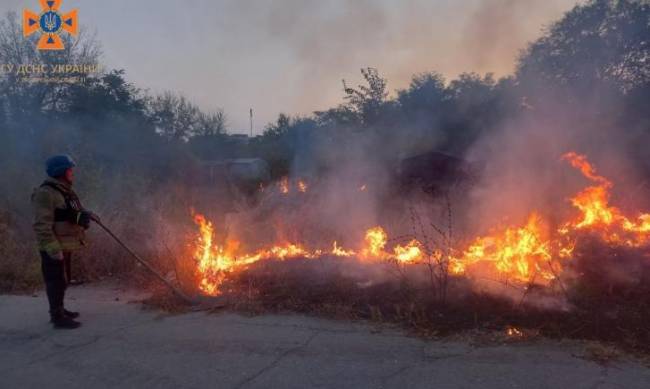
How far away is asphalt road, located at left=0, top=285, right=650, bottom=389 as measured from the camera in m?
3.55

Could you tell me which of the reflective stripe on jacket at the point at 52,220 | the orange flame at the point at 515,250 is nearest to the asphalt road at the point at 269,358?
the reflective stripe on jacket at the point at 52,220

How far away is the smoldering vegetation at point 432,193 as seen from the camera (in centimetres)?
486

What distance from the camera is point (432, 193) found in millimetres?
10109

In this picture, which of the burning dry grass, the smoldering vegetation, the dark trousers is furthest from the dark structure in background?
the dark trousers

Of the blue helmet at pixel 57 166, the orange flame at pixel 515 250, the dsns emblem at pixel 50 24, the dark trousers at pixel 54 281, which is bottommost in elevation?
the dark trousers at pixel 54 281

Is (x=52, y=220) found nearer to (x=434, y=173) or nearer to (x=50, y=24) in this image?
(x=434, y=173)

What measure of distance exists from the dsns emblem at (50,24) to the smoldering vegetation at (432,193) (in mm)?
1076

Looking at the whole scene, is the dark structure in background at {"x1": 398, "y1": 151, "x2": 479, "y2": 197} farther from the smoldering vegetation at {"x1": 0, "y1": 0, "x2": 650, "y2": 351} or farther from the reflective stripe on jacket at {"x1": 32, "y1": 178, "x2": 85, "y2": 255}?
the reflective stripe on jacket at {"x1": 32, "y1": 178, "x2": 85, "y2": 255}

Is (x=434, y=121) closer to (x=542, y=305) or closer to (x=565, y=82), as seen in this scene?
(x=565, y=82)

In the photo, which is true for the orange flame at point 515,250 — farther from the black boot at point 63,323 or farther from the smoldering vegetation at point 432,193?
the black boot at point 63,323

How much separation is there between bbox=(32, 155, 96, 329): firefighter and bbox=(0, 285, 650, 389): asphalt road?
32cm

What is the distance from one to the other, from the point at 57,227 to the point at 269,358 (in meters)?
3.14

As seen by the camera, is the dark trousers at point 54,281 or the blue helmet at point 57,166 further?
the blue helmet at point 57,166

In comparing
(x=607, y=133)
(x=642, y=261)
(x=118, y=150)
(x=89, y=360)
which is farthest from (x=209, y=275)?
(x=118, y=150)
